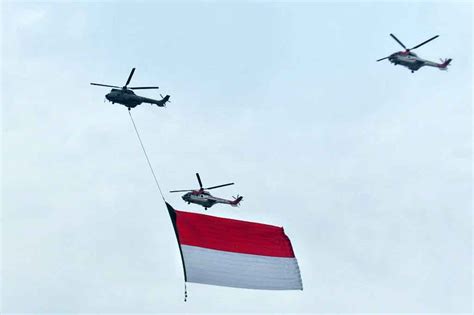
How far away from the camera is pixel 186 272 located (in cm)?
7650

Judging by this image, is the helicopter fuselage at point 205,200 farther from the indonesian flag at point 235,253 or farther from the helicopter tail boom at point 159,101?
the indonesian flag at point 235,253

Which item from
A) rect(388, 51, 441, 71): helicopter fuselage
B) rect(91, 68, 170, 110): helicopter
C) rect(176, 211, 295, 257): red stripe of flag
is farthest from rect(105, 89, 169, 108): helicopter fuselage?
rect(388, 51, 441, 71): helicopter fuselage

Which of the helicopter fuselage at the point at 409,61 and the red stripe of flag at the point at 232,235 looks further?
the helicopter fuselage at the point at 409,61

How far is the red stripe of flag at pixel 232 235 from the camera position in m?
82.7

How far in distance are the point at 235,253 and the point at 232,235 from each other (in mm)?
1701

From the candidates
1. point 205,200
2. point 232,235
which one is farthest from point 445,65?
point 232,235

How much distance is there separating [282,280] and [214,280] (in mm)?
8870

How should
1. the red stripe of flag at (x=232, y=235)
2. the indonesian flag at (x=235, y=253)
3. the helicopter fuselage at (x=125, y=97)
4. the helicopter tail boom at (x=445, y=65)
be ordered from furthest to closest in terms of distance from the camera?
the helicopter tail boom at (x=445, y=65)
the helicopter fuselage at (x=125, y=97)
the red stripe of flag at (x=232, y=235)
the indonesian flag at (x=235, y=253)

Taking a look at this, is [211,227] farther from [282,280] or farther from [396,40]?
[396,40]

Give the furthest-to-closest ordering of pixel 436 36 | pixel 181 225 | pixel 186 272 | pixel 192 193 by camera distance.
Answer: pixel 192 193 < pixel 436 36 < pixel 181 225 < pixel 186 272

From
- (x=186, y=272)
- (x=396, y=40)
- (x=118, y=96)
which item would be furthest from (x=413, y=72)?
(x=186, y=272)

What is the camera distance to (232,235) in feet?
282

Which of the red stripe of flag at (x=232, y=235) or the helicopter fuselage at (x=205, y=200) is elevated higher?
the helicopter fuselage at (x=205, y=200)

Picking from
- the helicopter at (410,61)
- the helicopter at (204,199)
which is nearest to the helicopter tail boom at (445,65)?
the helicopter at (410,61)
